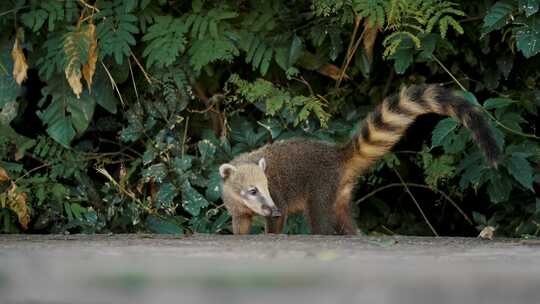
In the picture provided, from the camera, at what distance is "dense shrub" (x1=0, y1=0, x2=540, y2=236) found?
255 inches

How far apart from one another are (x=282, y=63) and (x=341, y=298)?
411cm

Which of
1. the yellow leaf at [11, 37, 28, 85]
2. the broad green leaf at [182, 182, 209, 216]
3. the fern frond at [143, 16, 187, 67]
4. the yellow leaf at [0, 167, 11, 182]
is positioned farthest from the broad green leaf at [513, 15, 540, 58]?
the yellow leaf at [0, 167, 11, 182]

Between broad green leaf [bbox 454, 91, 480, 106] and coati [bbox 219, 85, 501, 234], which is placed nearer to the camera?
broad green leaf [bbox 454, 91, 480, 106]

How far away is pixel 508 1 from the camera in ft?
20.3

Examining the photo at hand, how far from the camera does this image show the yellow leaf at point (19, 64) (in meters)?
6.66

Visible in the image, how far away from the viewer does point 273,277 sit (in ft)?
9.59

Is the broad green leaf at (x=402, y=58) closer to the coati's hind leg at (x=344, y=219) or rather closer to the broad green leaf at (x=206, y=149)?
the coati's hind leg at (x=344, y=219)

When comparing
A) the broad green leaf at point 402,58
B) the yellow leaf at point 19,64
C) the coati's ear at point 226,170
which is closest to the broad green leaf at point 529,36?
the broad green leaf at point 402,58

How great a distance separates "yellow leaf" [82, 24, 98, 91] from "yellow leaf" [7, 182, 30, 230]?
90cm

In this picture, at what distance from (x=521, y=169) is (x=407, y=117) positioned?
2.59 feet

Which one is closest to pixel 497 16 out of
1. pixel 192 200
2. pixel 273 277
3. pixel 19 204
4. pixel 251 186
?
pixel 251 186

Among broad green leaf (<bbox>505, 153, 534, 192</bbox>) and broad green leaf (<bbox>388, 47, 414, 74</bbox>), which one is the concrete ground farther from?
broad green leaf (<bbox>388, 47, 414, 74</bbox>)

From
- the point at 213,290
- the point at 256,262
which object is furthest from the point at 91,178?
the point at 213,290

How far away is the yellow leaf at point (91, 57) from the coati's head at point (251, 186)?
1.15 meters
